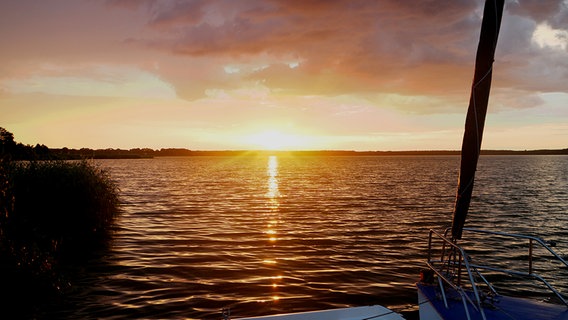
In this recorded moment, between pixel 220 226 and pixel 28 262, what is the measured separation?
641 inches

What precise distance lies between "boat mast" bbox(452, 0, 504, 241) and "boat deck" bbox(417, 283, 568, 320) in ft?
7.02

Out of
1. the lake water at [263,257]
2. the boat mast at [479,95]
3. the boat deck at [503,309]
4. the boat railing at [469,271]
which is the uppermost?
the boat mast at [479,95]

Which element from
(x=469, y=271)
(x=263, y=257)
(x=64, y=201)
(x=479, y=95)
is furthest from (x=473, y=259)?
(x=64, y=201)

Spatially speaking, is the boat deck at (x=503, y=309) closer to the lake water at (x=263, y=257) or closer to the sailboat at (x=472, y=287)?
the sailboat at (x=472, y=287)

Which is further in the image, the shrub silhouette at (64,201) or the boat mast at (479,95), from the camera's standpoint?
the shrub silhouette at (64,201)

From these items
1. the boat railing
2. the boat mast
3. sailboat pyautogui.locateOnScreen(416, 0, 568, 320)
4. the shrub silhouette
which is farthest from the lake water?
the boat mast

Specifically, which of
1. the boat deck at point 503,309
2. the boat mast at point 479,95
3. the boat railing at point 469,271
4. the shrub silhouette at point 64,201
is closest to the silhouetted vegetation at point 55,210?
the shrub silhouette at point 64,201

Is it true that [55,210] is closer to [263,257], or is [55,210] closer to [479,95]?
[263,257]

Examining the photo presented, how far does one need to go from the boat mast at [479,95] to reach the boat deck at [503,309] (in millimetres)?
2141

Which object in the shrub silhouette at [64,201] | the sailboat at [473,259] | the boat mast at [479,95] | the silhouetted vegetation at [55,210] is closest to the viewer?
the sailboat at [473,259]

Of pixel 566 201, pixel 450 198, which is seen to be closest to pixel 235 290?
pixel 450 198

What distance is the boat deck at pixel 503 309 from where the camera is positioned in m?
8.56

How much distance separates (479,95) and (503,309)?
4.76 meters

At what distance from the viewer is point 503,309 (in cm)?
895
